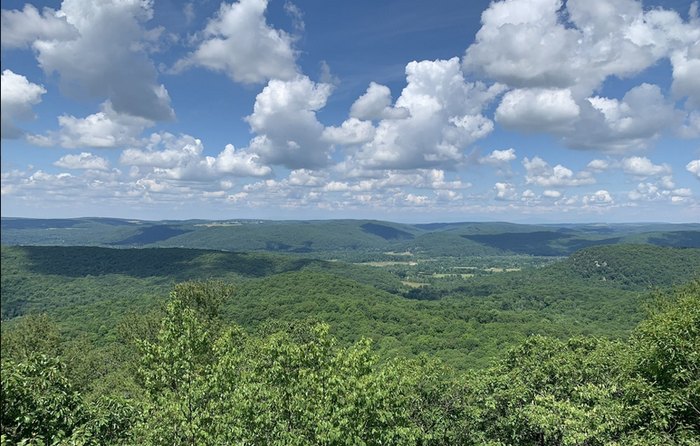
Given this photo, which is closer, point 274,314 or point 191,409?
point 191,409

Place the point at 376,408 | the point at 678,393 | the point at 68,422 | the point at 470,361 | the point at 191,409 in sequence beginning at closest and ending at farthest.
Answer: the point at 68,422, the point at 191,409, the point at 376,408, the point at 678,393, the point at 470,361

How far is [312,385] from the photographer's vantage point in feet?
82.7

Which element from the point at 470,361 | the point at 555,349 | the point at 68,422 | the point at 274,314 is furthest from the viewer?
the point at 274,314

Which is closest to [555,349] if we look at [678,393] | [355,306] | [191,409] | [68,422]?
[678,393]

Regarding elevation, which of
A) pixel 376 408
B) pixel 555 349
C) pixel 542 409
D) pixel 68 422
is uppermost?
pixel 68 422

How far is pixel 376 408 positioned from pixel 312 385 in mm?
3918

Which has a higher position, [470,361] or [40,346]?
[40,346]

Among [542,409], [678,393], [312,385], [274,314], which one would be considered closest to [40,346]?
[312,385]

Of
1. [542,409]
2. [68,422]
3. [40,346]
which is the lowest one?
[40,346]

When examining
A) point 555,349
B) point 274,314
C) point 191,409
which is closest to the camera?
point 191,409

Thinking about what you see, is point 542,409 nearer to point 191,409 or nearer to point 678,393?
point 678,393

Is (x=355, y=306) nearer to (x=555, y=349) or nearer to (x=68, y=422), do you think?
(x=555, y=349)

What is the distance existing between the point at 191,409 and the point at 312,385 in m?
6.67

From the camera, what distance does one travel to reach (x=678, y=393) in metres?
32.4
